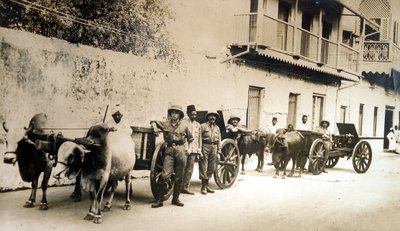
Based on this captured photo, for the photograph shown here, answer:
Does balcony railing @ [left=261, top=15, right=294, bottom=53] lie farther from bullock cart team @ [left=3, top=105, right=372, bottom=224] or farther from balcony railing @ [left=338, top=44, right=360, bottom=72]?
bullock cart team @ [left=3, top=105, right=372, bottom=224]

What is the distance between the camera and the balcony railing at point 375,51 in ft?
60.2

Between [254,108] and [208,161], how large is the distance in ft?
19.2

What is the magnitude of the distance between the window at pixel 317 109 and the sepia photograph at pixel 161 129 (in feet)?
8.54

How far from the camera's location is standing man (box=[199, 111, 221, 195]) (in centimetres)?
791

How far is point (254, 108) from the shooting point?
13.5 m

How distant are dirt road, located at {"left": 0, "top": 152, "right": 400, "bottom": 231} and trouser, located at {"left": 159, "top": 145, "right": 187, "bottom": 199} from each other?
1.56ft

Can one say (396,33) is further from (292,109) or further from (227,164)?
(227,164)

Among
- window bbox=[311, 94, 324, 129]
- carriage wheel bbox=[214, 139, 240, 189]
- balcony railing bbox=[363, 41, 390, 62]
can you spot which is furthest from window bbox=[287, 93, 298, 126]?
carriage wheel bbox=[214, 139, 240, 189]

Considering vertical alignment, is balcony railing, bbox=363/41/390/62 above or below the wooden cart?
above

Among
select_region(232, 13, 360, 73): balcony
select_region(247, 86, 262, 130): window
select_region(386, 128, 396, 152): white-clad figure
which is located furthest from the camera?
select_region(386, 128, 396, 152): white-clad figure

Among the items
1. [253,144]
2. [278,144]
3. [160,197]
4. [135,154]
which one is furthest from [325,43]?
[160,197]

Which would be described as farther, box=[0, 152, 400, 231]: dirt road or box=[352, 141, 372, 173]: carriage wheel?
box=[352, 141, 372, 173]: carriage wheel

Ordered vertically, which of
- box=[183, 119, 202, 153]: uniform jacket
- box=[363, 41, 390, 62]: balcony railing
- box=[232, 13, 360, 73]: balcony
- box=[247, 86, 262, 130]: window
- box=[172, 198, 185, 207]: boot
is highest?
box=[363, 41, 390, 62]: balcony railing

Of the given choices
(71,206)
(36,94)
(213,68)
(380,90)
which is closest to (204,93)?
(213,68)
